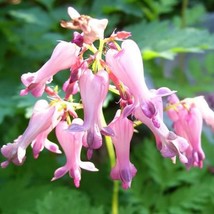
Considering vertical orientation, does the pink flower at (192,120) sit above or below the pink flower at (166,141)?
below

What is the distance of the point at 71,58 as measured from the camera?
1591 mm

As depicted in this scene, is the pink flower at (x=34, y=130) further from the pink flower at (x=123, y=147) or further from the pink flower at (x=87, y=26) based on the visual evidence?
the pink flower at (x=87, y=26)

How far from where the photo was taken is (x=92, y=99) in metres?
1.58

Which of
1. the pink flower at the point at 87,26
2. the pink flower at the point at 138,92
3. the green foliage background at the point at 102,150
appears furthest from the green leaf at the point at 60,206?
the pink flower at the point at 87,26

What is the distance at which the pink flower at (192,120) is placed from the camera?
73.1 inches

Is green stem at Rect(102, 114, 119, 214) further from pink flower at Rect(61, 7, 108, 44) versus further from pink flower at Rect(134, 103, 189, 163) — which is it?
pink flower at Rect(61, 7, 108, 44)

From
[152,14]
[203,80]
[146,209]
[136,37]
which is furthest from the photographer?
[152,14]

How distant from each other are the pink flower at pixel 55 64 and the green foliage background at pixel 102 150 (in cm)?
79

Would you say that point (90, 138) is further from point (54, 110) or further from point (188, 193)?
point (188, 193)

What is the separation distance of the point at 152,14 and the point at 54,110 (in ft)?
6.66

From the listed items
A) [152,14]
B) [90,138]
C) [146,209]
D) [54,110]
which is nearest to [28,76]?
[54,110]

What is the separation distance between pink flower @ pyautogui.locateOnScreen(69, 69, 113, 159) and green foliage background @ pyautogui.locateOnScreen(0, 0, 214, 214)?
840mm

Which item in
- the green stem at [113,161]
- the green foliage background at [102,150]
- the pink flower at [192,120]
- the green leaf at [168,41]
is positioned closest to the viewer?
the pink flower at [192,120]

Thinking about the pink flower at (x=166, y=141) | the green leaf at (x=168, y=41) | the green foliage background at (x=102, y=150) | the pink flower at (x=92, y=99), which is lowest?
the green foliage background at (x=102, y=150)
